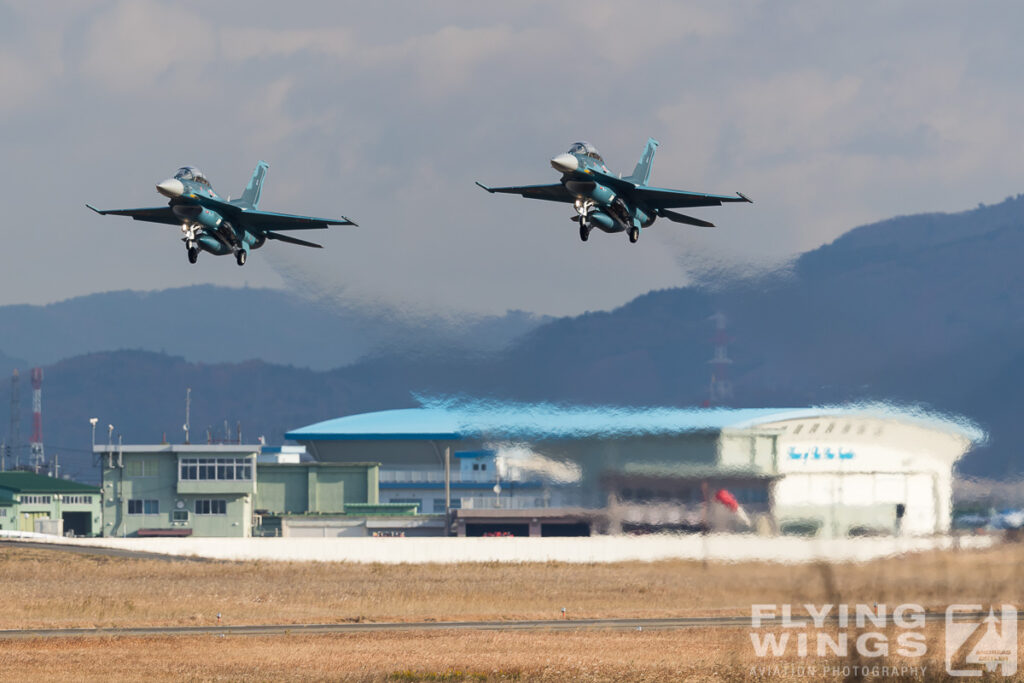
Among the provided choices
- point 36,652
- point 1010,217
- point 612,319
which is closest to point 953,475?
point 612,319

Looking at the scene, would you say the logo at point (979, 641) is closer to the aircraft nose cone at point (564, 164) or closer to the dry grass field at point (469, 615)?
the dry grass field at point (469, 615)

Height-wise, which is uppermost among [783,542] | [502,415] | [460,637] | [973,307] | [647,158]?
[647,158]

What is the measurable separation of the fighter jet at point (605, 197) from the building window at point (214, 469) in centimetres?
7925

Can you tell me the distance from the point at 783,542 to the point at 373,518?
81782 millimetres

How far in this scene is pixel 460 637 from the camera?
51969mm

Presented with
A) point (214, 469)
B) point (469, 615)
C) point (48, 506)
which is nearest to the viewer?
point (469, 615)

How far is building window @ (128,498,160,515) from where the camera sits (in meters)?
126

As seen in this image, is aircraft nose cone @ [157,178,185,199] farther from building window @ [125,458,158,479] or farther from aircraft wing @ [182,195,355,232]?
building window @ [125,458,158,479]

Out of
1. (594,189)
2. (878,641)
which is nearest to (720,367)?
(594,189)

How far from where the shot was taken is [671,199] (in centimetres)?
5331

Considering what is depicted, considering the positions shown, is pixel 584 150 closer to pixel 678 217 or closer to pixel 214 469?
pixel 678 217

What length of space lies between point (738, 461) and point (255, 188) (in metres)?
22.2

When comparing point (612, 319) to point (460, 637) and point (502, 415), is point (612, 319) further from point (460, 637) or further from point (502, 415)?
point (460, 637)

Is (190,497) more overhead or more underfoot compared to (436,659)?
more overhead
